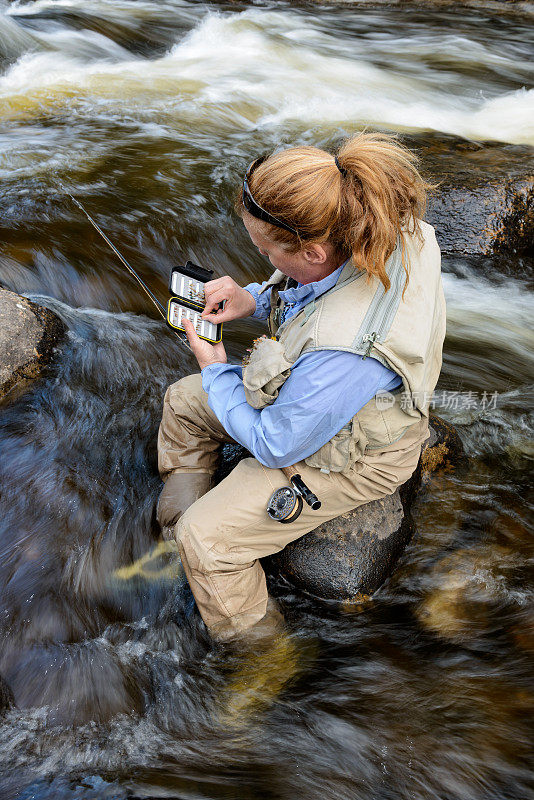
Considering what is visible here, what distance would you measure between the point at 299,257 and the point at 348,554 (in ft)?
5.41

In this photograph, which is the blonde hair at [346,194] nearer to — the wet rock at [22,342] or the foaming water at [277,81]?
the wet rock at [22,342]

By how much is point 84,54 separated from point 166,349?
6731mm

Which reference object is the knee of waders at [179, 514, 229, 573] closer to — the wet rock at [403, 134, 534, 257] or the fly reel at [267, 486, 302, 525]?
the fly reel at [267, 486, 302, 525]

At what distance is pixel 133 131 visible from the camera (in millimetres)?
7250

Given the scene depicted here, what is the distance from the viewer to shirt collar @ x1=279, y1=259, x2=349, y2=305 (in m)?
2.46

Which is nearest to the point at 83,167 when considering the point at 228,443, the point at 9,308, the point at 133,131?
the point at 133,131

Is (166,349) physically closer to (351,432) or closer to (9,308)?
(9,308)

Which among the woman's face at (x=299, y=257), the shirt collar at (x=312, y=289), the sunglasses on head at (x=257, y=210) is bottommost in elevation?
the shirt collar at (x=312, y=289)

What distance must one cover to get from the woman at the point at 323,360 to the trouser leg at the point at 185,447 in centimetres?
52

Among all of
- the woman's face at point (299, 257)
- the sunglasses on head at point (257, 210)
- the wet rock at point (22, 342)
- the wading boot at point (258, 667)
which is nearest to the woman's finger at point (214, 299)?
the woman's face at point (299, 257)

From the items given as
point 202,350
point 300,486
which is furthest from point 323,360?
point 202,350

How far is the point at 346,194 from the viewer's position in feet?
7.25

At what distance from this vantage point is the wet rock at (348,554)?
11.0 feet

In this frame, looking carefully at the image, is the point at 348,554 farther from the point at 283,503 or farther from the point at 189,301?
the point at 189,301
